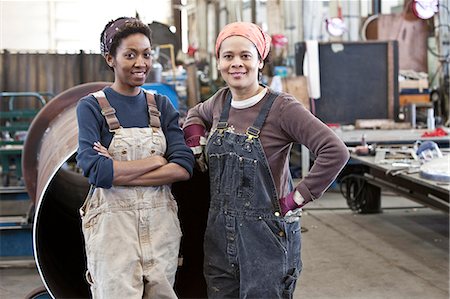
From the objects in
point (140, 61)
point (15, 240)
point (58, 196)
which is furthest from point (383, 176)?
point (140, 61)

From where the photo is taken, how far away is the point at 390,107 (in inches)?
313

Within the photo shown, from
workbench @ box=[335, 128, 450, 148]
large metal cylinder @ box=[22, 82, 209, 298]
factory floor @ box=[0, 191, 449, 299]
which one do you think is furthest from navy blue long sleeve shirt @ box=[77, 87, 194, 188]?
workbench @ box=[335, 128, 450, 148]

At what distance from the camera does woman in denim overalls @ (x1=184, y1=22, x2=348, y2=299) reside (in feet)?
7.61

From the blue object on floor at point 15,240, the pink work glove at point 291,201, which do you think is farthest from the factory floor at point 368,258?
the pink work glove at point 291,201

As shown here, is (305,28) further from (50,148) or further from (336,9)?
(50,148)

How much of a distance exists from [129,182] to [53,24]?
16.6m

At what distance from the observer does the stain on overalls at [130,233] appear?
7.68 ft

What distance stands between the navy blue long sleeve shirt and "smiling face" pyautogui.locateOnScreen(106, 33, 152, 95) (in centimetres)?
7

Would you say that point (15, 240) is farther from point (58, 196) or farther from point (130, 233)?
point (130, 233)

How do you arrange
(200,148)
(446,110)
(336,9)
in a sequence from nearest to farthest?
(200,148) → (446,110) → (336,9)

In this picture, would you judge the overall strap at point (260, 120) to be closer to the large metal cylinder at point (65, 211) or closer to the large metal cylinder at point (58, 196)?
the large metal cylinder at point (65, 211)

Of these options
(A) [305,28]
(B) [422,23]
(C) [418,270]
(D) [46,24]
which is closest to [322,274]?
(C) [418,270]

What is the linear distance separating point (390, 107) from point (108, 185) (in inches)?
244

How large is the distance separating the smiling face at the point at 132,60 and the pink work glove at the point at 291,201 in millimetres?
675
